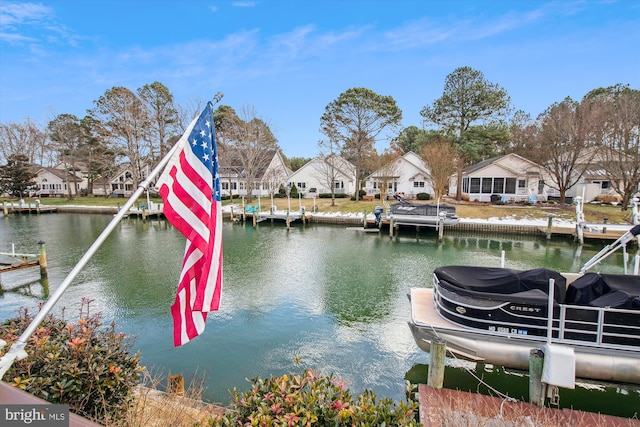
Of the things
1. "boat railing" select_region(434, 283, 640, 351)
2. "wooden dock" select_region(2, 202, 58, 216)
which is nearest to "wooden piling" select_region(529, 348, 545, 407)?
"boat railing" select_region(434, 283, 640, 351)

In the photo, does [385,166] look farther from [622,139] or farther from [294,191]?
[622,139]

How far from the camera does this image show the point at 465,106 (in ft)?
127

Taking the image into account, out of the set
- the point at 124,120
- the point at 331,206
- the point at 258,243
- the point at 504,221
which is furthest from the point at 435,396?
the point at 124,120

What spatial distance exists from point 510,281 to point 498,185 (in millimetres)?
34245

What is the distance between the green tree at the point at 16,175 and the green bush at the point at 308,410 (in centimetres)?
6498

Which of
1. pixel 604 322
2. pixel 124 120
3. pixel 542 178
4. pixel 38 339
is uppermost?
pixel 124 120

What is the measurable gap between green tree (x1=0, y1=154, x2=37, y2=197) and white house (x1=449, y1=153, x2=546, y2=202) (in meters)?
62.6

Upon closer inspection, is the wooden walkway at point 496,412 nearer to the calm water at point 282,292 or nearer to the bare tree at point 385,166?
the calm water at point 282,292

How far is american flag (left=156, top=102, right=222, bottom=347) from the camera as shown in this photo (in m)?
3.99

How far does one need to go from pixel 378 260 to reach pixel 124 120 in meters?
40.0

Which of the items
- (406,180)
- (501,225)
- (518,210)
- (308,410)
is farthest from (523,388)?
(406,180)

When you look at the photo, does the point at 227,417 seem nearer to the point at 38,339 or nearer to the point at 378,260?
the point at 38,339

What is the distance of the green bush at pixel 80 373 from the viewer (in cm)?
369

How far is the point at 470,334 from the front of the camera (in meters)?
7.16
